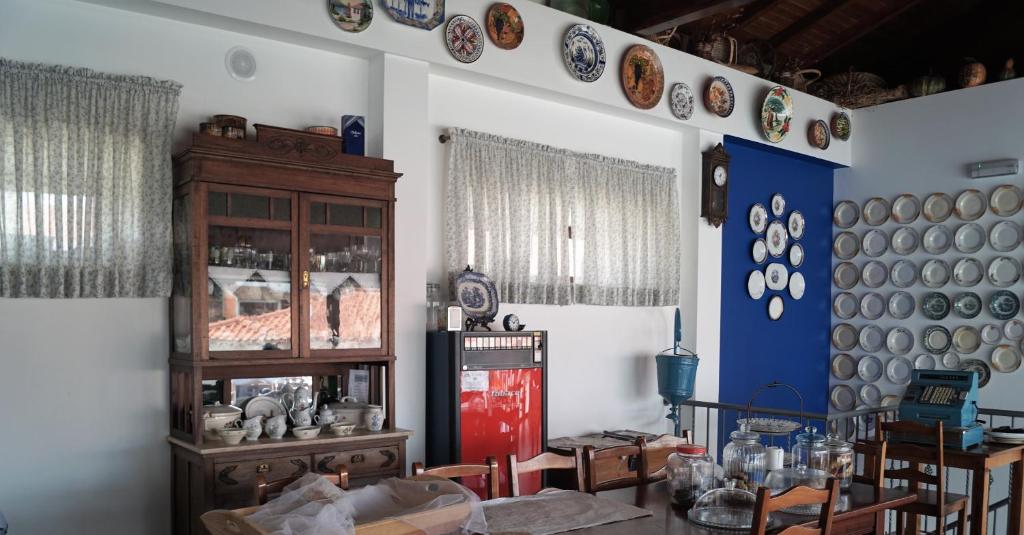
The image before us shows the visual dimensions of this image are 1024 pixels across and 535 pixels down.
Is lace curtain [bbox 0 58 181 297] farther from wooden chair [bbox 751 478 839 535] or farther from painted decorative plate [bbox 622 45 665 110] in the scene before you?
painted decorative plate [bbox 622 45 665 110]

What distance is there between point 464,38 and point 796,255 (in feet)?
14.2

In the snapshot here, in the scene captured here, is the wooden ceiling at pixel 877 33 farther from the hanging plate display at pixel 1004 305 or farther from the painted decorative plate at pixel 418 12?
the painted decorative plate at pixel 418 12

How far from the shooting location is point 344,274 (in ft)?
14.8

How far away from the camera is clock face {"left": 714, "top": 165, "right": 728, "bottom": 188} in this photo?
23.3 feet

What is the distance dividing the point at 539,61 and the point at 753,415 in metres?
3.49

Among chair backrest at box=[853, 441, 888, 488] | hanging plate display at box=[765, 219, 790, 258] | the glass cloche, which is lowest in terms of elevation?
chair backrest at box=[853, 441, 888, 488]

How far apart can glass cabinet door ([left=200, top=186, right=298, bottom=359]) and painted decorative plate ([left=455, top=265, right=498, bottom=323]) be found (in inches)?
50.3

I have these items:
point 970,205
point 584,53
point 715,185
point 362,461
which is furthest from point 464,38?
point 970,205

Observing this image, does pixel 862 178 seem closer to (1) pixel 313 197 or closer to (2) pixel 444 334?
(2) pixel 444 334

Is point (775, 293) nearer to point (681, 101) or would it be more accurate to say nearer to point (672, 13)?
point (681, 101)

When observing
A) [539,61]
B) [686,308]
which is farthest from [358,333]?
[686,308]

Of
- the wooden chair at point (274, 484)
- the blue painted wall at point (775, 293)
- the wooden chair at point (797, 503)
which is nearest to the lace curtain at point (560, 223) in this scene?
the blue painted wall at point (775, 293)

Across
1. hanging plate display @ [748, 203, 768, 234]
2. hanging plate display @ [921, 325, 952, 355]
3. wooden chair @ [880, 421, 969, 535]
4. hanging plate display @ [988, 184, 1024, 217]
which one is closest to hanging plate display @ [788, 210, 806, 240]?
hanging plate display @ [748, 203, 768, 234]

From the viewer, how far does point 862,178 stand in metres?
8.34
